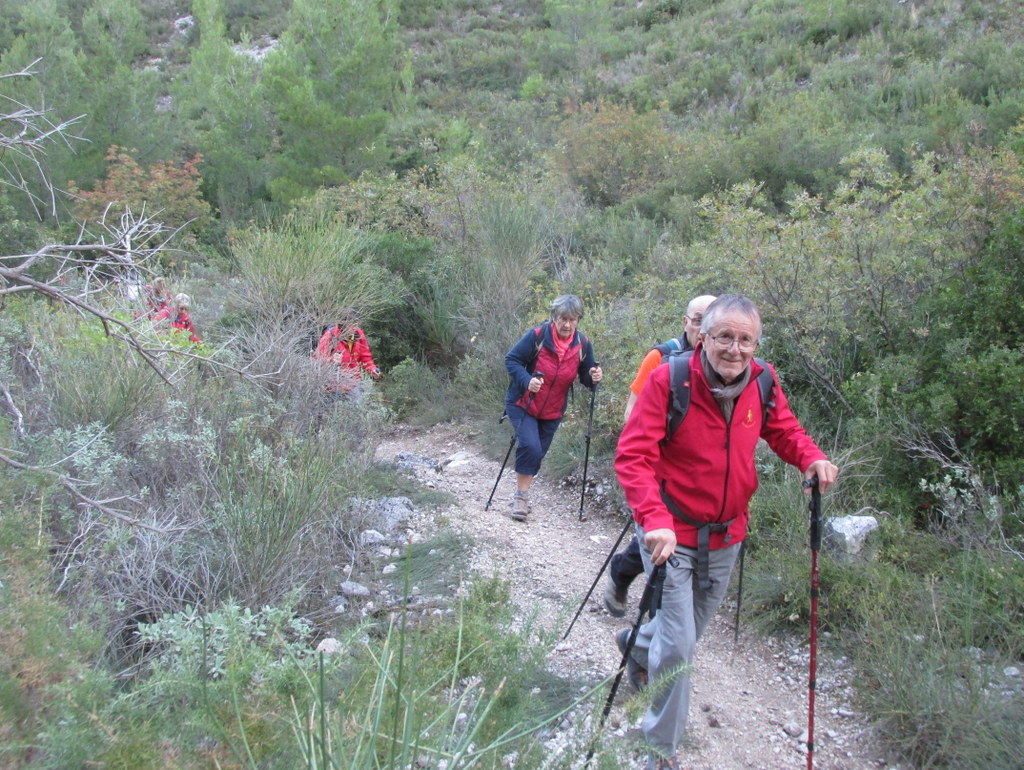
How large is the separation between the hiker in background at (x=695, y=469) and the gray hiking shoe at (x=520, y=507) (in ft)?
11.5

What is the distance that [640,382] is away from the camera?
4.16m

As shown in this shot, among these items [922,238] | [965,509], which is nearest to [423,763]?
[965,509]

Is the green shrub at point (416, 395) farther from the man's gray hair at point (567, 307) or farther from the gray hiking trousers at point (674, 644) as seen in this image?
the gray hiking trousers at point (674, 644)

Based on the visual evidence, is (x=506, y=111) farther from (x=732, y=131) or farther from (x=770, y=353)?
(x=770, y=353)

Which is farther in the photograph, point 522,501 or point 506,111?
point 506,111

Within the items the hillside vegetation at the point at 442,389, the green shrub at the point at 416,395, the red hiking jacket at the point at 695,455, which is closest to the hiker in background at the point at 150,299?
the hillside vegetation at the point at 442,389

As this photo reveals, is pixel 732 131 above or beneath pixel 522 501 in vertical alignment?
above

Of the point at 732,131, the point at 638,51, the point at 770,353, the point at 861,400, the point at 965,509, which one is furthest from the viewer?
the point at 638,51

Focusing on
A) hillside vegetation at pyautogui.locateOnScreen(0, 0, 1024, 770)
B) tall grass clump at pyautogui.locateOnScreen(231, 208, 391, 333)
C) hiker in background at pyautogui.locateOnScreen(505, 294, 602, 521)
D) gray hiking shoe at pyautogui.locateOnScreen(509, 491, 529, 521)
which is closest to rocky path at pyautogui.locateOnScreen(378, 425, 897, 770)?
gray hiking shoe at pyautogui.locateOnScreen(509, 491, 529, 521)

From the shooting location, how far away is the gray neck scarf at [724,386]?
3.05 meters

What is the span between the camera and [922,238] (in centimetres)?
621

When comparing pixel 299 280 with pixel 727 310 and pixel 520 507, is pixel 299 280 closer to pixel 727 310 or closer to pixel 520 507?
pixel 520 507

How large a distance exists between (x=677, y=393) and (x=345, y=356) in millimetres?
5186

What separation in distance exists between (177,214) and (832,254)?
16.9 metres
